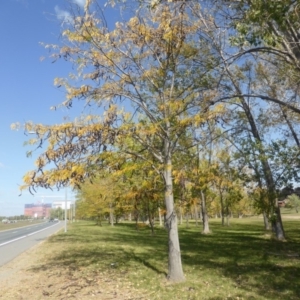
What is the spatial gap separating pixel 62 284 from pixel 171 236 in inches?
136

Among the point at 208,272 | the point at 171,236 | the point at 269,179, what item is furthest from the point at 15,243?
the point at 171,236

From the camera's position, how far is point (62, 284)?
9.58 metres

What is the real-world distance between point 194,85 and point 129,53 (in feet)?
7.17

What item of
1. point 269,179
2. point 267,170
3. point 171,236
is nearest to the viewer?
point 171,236

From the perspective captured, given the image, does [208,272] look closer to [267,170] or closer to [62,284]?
[62,284]

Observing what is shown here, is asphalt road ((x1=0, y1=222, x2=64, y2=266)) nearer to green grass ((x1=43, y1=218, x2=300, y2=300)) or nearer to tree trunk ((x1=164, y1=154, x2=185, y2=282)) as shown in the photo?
green grass ((x1=43, y1=218, x2=300, y2=300))

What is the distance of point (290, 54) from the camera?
8.39 metres

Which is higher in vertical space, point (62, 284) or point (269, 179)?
point (269, 179)

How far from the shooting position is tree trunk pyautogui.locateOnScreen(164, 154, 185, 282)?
30.2 feet

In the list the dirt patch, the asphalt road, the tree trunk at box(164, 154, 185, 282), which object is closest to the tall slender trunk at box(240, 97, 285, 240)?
the tree trunk at box(164, 154, 185, 282)

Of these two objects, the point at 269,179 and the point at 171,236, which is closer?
the point at 171,236

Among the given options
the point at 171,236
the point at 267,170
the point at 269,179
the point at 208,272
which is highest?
the point at 267,170

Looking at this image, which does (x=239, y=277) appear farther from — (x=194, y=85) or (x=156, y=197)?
(x=194, y=85)

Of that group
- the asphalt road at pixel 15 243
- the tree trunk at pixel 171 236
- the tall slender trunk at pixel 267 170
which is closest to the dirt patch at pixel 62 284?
the tree trunk at pixel 171 236
